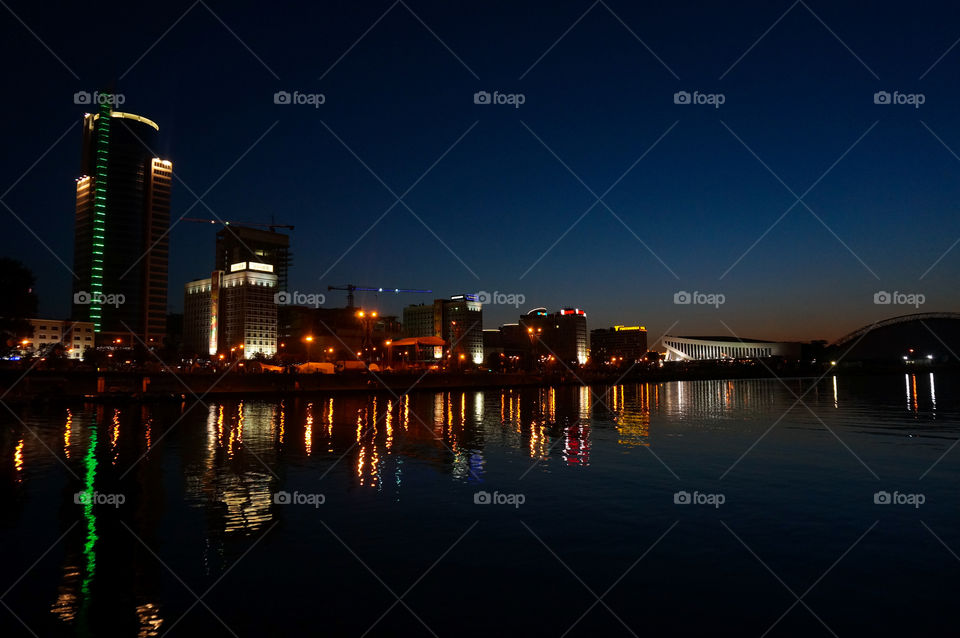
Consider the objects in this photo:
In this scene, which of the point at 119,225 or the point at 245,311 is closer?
the point at 119,225

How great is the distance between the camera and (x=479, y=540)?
41.6 feet

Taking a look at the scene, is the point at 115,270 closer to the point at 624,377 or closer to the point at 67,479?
the point at 624,377

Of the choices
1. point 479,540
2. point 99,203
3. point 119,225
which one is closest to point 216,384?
point 479,540

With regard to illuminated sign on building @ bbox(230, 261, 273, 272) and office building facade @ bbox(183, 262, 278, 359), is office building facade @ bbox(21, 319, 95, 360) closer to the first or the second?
office building facade @ bbox(183, 262, 278, 359)

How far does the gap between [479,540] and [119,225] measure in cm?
18902

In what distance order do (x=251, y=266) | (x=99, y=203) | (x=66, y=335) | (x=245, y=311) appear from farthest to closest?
(x=251, y=266), (x=245, y=311), (x=99, y=203), (x=66, y=335)

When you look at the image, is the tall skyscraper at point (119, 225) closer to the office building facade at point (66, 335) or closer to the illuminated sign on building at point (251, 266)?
the office building facade at point (66, 335)

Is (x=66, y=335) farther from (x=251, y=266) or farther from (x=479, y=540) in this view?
(x=479, y=540)

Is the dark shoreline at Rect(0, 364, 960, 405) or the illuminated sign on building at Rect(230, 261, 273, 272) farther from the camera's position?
the illuminated sign on building at Rect(230, 261, 273, 272)

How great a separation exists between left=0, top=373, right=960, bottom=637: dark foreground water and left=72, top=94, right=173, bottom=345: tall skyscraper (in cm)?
16598

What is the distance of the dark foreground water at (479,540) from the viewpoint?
29.8 ft

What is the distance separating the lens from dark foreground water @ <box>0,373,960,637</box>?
9094mm

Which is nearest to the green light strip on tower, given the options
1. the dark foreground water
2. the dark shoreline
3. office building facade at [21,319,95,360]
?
office building facade at [21,319,95,360]

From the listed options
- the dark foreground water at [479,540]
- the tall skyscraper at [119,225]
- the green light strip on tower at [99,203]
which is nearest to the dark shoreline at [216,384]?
the dark foreground water at [479,540]
